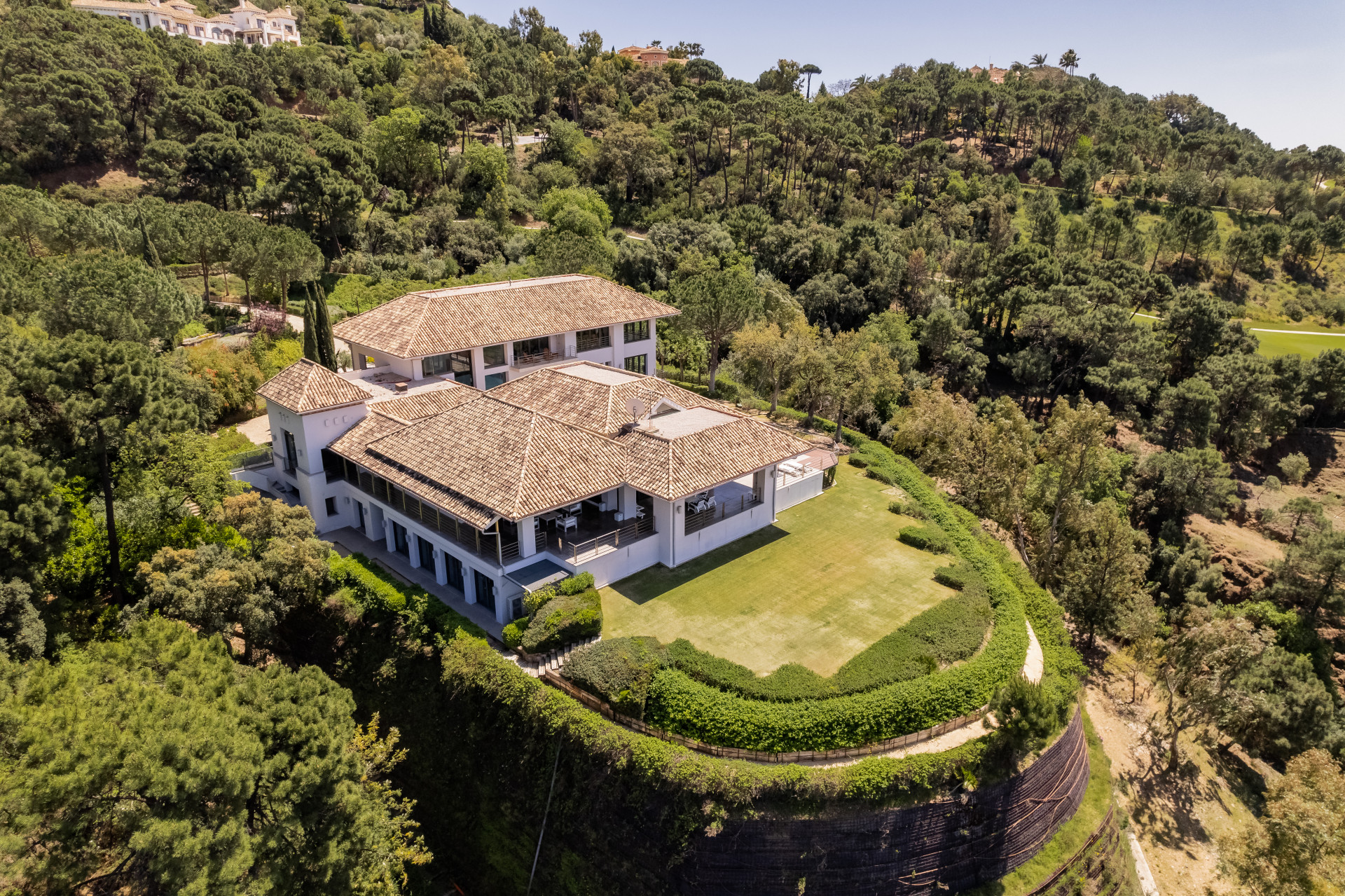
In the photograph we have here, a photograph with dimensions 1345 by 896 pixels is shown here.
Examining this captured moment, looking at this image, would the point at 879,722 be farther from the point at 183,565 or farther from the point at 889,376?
the point at 889,376

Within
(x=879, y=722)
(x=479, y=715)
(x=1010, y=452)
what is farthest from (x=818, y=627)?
(x=1010, y=452)

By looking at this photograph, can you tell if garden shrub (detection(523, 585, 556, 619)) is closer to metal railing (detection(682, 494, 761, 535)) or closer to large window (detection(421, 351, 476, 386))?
metal railing (detection(682, 494, 761, 535))

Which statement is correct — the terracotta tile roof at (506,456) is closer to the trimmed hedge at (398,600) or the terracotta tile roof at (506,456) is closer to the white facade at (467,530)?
the white facade at (467,530)

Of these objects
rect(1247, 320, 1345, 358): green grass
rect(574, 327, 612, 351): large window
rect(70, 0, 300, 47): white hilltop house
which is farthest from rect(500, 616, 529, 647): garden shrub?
rect(70, 0, 300, 47): white hilltop house

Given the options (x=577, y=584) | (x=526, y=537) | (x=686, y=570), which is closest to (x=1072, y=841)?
(x=686, y=570)

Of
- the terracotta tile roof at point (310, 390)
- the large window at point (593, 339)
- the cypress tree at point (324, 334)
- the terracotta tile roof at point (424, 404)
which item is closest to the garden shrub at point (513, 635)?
the terracotta tile roof at point (424, 404)
